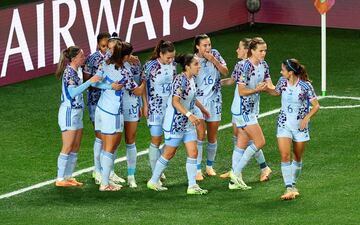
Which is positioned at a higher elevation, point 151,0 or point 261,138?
point 151,0

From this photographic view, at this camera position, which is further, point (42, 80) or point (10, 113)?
point (42, 80)

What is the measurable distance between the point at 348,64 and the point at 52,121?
7.00 m

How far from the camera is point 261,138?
1797 cm

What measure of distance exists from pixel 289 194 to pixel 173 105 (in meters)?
1.96

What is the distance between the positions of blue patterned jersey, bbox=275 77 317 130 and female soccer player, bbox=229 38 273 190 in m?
0.68

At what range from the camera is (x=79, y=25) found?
2531 centimetres

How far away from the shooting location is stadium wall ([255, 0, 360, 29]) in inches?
1138

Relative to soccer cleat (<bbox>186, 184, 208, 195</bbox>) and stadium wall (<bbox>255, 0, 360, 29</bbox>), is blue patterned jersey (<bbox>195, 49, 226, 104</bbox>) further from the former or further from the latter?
stadium wall (<bbox>255, 0, 360, 29</bbox>)

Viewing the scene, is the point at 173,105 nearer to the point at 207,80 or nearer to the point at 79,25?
the point at 207,80

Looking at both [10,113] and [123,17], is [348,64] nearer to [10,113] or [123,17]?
[123,17]

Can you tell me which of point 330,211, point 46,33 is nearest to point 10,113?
point 46,33

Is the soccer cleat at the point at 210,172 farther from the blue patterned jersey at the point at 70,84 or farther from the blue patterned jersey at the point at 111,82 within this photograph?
the blue patterned jersey at the point at 70,84

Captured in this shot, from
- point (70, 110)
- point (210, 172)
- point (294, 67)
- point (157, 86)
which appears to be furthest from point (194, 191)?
point (294, 67)

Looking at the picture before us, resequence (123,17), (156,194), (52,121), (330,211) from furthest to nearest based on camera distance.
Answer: (123,17) < (52,121) < (156,194) < (330,211)
